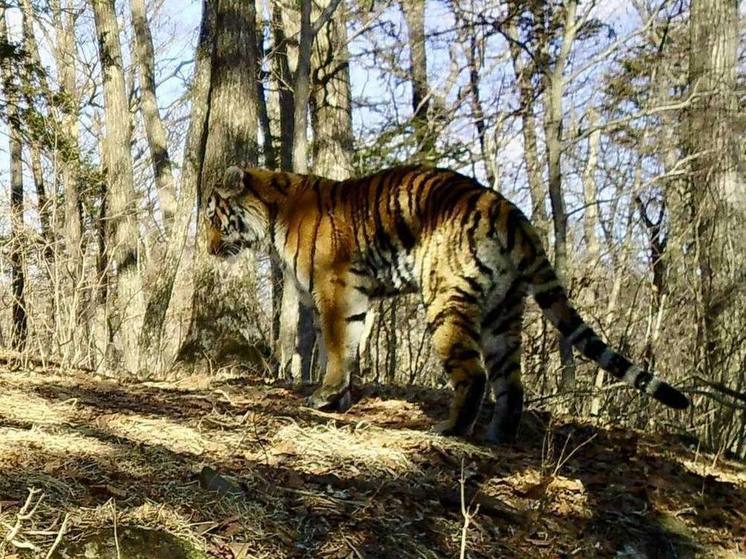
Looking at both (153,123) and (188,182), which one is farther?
(153,123)

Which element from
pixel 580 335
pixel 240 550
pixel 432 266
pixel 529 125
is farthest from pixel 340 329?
pixel 529 125

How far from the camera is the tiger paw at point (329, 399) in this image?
500cm

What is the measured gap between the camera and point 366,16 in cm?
1222

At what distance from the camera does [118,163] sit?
15477 millimetres

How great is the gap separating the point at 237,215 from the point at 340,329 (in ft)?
4.52

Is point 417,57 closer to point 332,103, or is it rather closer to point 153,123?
point 332,103

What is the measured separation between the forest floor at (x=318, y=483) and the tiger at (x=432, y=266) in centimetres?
Result: 39

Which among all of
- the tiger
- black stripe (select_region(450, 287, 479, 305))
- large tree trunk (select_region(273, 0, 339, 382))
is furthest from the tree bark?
black stripe (select_region(450, 287, 479, 305))

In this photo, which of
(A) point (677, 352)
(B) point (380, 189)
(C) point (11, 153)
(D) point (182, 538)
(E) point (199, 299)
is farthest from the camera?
(C) point (11, 153)

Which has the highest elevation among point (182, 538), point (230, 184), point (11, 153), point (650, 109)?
point (11, 153)

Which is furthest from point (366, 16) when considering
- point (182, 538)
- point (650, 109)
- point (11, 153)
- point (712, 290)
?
point (182, 538)

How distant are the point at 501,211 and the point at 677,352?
10.4 ft

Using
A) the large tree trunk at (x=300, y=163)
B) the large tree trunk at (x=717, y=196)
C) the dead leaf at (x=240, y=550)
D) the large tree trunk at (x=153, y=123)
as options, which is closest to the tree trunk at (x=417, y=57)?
the large tree trunk at (x=300, y=163)

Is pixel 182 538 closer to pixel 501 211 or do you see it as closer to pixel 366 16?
pixel 501 211
